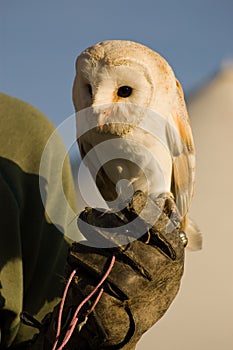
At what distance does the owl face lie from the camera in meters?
1.95

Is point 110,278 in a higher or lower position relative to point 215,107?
lower

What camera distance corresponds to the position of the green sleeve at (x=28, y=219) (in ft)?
6.70

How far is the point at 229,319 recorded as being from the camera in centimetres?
1083

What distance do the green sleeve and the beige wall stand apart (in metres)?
8.61

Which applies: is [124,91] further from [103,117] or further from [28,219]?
[28,219]

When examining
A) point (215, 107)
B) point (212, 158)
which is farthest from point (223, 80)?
point (212, 158)

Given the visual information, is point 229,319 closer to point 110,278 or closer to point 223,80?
point 223,80

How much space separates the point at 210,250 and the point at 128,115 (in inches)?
404

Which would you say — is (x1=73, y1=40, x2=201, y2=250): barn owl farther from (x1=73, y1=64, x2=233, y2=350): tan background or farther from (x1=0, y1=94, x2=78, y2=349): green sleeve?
(x1=73, y1=64, x2=233, y2=350): tan background

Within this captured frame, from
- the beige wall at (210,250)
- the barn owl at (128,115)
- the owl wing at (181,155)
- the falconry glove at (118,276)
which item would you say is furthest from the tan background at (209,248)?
the falconry glove at (118,276)

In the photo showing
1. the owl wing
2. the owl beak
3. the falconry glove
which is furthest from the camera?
the owl wing

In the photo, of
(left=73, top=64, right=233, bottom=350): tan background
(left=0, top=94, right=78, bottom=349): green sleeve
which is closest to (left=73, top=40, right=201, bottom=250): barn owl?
(left=0, top=94, right=78, bottom=349): green sleeve

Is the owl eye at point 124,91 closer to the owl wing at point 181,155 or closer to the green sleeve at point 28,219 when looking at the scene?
the owl wing at point 181,155

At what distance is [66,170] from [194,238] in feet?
1.65
